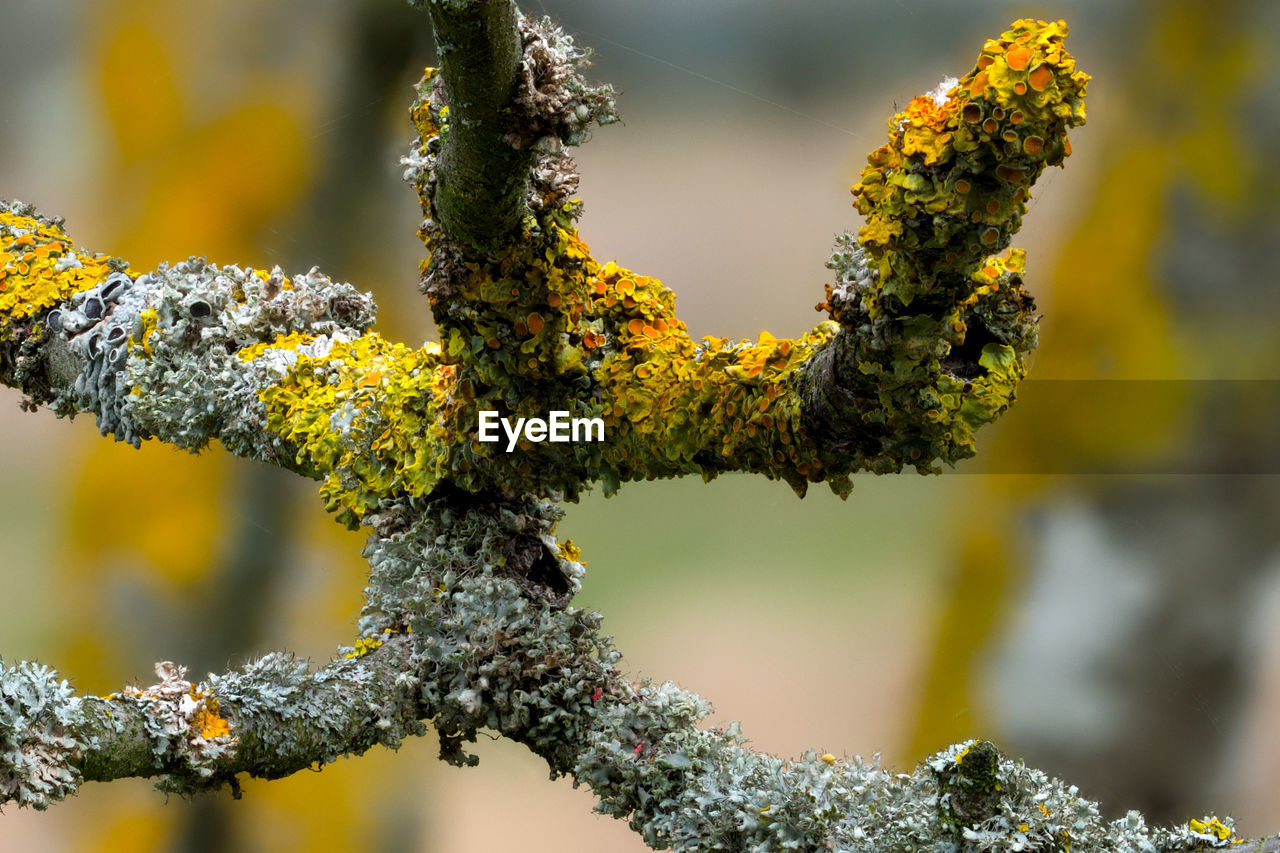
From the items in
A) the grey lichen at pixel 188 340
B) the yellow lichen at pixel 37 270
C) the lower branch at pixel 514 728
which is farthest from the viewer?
the yellow lichen at pixel 37 270

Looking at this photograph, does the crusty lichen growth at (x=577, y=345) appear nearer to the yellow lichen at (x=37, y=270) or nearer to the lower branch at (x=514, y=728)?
the yellow lichen at (x=37, y=270)

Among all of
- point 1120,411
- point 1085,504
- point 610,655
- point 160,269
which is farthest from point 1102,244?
point 160,269

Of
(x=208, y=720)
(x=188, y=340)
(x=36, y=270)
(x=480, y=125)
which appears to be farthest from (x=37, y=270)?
(x=480, y=125)

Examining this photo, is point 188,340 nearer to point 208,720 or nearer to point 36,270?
point 36,270

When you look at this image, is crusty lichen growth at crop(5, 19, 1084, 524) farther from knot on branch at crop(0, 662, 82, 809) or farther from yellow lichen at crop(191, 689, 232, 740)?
knot on branch at crop(0, 662, 82, 809)

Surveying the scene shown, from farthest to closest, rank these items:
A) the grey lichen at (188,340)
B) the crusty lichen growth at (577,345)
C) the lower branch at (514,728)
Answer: the grey lichen at (188,340) → the lower branch at (514,728) → the crusty lichen growth at (577,345)

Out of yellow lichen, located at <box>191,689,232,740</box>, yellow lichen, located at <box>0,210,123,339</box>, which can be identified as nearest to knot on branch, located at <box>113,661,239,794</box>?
yellow lichen, located at <box>191,689,232,740</box>

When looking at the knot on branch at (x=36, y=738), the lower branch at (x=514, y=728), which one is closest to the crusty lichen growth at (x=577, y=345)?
the lower branch at (x=514, y=728)

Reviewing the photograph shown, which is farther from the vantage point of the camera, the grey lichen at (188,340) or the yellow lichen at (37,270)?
the yellow lichen at (37,270)
